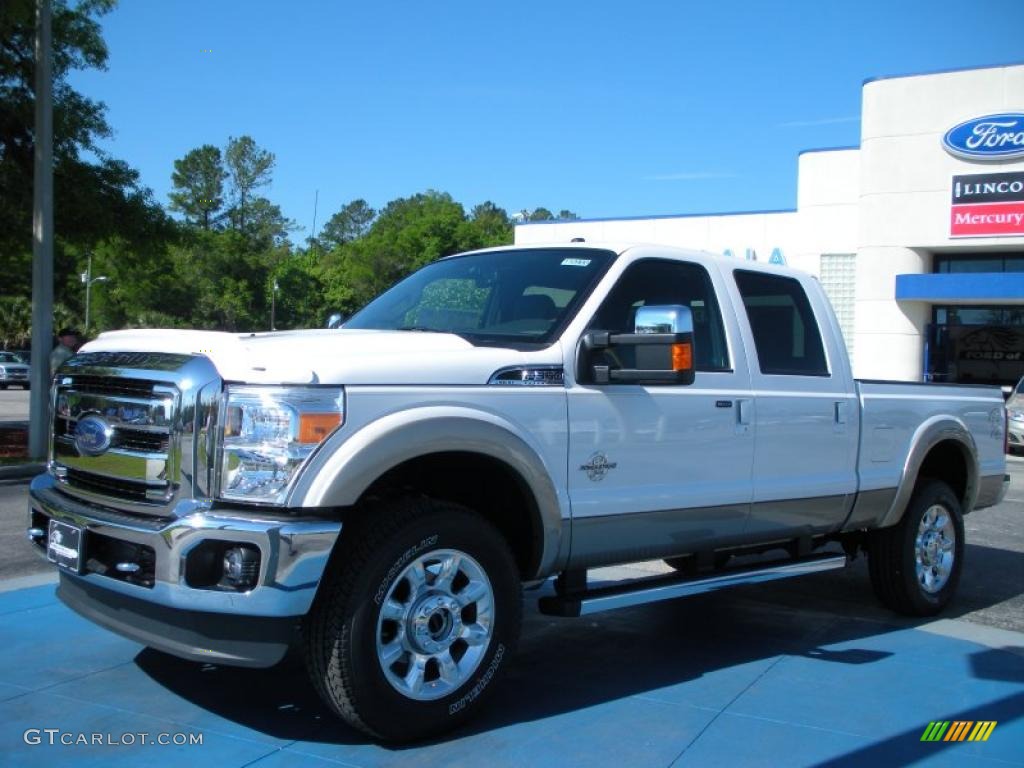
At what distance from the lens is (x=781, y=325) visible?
5598 millimetres

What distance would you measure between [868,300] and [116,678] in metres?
27.4

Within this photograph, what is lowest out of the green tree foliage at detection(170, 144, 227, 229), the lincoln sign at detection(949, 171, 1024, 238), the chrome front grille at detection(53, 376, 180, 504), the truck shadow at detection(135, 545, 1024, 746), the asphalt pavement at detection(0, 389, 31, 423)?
the truck shadow at detection(135, 545, 1024, 746)

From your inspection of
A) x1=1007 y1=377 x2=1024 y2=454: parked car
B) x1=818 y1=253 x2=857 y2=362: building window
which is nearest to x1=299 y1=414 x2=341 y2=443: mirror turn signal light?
x1=1007 y1=377 x2=1024 y2=454: parked car

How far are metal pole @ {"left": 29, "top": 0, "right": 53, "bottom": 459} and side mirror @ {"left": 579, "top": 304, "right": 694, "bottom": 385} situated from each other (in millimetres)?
10832

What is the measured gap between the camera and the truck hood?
3.59 metres

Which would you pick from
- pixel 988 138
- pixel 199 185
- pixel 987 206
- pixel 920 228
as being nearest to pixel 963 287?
pixel 920 228

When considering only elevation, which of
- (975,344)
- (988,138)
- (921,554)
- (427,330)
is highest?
(988,138)

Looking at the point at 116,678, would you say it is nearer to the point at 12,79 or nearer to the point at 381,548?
the point at 381,548

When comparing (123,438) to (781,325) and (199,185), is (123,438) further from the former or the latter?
(199,185)

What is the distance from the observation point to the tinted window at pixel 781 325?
5.38 m

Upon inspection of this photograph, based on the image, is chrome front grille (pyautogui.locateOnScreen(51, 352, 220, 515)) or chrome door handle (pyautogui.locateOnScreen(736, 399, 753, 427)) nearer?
chrome front grille (pyautogui.locateOnScreen(51, 352, 220, 515))

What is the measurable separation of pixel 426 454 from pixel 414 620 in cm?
62

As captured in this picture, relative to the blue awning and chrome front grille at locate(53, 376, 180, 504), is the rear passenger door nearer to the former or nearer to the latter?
chrome front grille at locate(53, 376, 180, 504)

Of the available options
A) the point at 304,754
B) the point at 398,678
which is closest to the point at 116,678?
the point at 304,754
